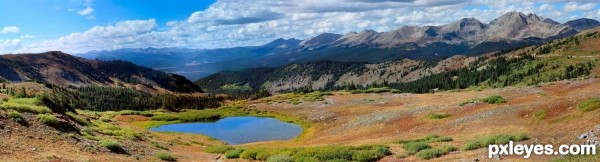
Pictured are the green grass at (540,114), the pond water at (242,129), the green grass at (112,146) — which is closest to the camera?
the green grass at (112,146)

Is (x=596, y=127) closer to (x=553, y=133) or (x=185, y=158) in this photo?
(x=553, y=133)

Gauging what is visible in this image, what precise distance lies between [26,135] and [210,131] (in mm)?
64127

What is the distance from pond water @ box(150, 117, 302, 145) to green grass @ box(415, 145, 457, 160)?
46.0 m

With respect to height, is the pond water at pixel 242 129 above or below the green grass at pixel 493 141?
below

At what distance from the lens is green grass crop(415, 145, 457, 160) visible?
30719mm

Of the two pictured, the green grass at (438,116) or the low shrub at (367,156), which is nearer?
the low shrub at (367,156)

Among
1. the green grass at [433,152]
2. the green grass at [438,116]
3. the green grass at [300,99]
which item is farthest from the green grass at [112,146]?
the green grass at [300,99]

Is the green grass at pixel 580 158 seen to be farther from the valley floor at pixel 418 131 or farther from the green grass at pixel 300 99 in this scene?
the green grass at pixel 300 99

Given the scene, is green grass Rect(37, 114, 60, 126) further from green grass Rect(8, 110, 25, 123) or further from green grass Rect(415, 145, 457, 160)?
green grass Rect(415, 145, 457, 160)

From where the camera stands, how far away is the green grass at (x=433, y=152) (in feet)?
101

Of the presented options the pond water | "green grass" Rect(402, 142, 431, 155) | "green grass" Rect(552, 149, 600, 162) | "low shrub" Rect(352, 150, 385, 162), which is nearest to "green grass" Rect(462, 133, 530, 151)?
"green grass" Rect(402, 142, 431, 155)

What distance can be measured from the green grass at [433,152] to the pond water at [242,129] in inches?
1812

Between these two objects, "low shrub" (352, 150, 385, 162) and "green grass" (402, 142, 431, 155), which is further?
"green grass" (402, 142, 431, 155)

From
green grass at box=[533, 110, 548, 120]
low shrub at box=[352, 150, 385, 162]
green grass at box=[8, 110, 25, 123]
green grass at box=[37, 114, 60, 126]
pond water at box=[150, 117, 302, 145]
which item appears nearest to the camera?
low shrub at box=[352, 150, 385, 162]
